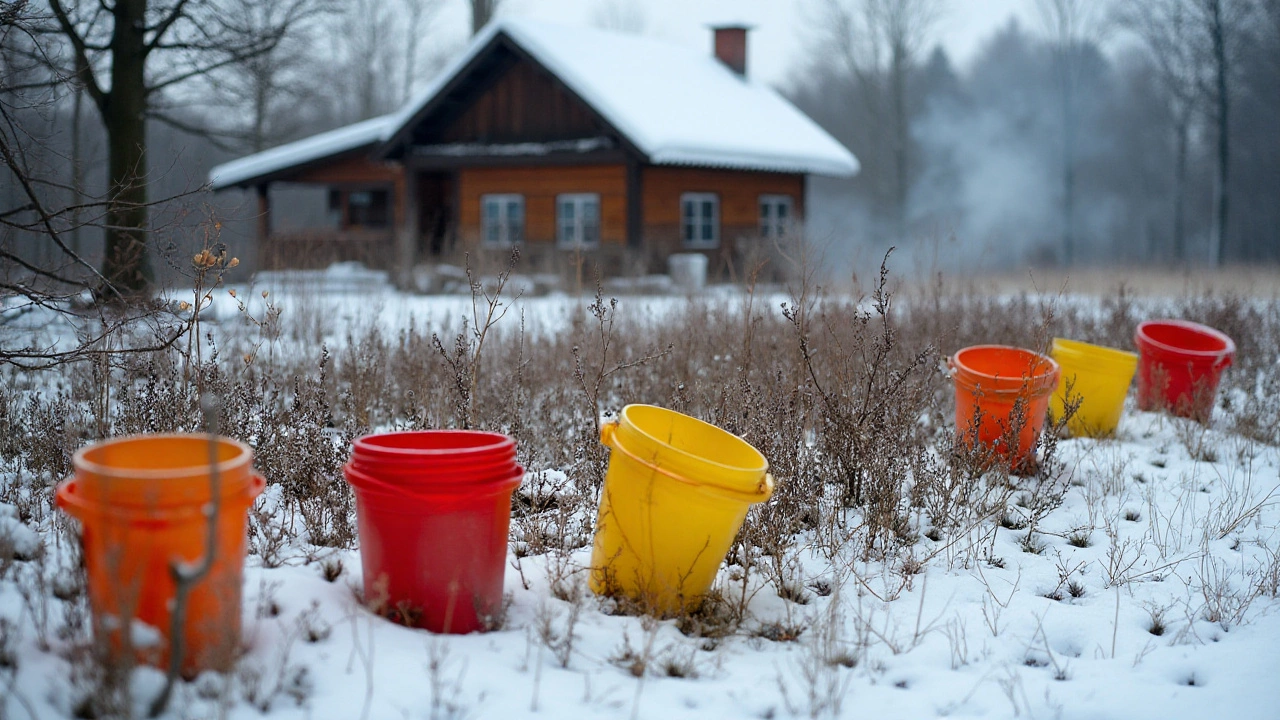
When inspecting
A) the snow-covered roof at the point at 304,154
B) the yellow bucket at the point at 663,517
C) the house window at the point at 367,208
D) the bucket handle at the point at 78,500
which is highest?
the snow-covered roof at the point at 304,154

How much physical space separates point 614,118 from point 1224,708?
41.0 feet

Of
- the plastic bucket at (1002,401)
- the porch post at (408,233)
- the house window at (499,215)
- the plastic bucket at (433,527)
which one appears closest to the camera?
the plastic bucket at (433,527)

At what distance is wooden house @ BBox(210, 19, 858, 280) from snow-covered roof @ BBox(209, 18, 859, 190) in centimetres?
4

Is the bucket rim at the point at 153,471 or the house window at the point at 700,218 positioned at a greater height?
the house window at the point at 700,218

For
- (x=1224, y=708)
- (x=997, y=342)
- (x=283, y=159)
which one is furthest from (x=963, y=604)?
(x=283, y=159)

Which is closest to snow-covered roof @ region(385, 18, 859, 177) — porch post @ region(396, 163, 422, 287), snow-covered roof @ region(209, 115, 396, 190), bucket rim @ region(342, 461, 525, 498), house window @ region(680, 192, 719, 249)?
porch post @ region(396, 163, 422, 287)

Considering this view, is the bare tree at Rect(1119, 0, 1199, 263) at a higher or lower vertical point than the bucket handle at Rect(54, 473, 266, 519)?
higher

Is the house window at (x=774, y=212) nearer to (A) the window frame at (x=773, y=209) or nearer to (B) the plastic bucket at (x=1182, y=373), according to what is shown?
(A) the window frame at (x=773, y=209)

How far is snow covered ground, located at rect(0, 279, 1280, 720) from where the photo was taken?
2588 mm

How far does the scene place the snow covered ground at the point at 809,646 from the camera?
2.59 metres

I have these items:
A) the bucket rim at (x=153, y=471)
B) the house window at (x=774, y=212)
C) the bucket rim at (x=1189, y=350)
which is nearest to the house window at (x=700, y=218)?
the house window at (x=774, y=212)

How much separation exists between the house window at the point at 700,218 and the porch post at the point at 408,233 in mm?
4796

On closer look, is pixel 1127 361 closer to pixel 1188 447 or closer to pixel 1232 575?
pixel 1188 447

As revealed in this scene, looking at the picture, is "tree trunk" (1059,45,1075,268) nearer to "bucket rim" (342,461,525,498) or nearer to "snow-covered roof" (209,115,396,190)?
"snow-covered roof" (209,115,396,190)
